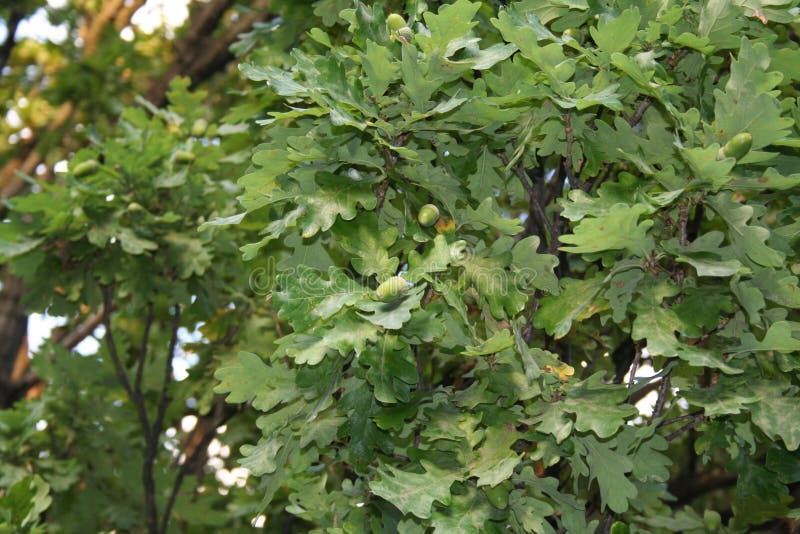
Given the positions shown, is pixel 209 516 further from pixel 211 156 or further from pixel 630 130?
pixel 630 130

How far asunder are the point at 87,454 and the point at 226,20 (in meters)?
4.86

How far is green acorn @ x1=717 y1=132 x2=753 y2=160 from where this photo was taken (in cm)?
217

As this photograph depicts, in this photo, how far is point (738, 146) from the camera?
2.17 m

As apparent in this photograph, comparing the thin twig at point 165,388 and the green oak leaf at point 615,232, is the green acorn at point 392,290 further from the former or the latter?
the thin twig at point 165,388

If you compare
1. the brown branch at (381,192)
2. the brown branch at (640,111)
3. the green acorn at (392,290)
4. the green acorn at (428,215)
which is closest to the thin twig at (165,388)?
the brown branch at (381,192)

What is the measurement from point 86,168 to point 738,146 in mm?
3073

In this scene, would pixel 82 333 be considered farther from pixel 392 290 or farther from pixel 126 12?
pixel 392 290

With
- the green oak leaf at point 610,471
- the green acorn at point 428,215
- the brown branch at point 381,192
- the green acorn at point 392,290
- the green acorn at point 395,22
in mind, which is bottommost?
the green oak leaf at point 610,471

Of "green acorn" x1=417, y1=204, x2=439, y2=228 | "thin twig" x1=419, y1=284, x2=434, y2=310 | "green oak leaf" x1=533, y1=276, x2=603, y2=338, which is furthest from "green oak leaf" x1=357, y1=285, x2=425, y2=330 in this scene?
"green oak leaf" x1=533, y1=276, x2=603, y2=338

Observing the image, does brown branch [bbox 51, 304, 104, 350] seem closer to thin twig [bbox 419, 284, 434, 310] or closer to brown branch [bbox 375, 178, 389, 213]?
brown branch [bbox 375, 178, 389, 213]

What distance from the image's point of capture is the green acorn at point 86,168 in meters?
4.10

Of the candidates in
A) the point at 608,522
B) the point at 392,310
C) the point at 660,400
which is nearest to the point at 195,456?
the point at 608,522

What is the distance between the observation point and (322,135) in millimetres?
2582

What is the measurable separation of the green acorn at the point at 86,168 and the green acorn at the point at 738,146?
3.00 meters
